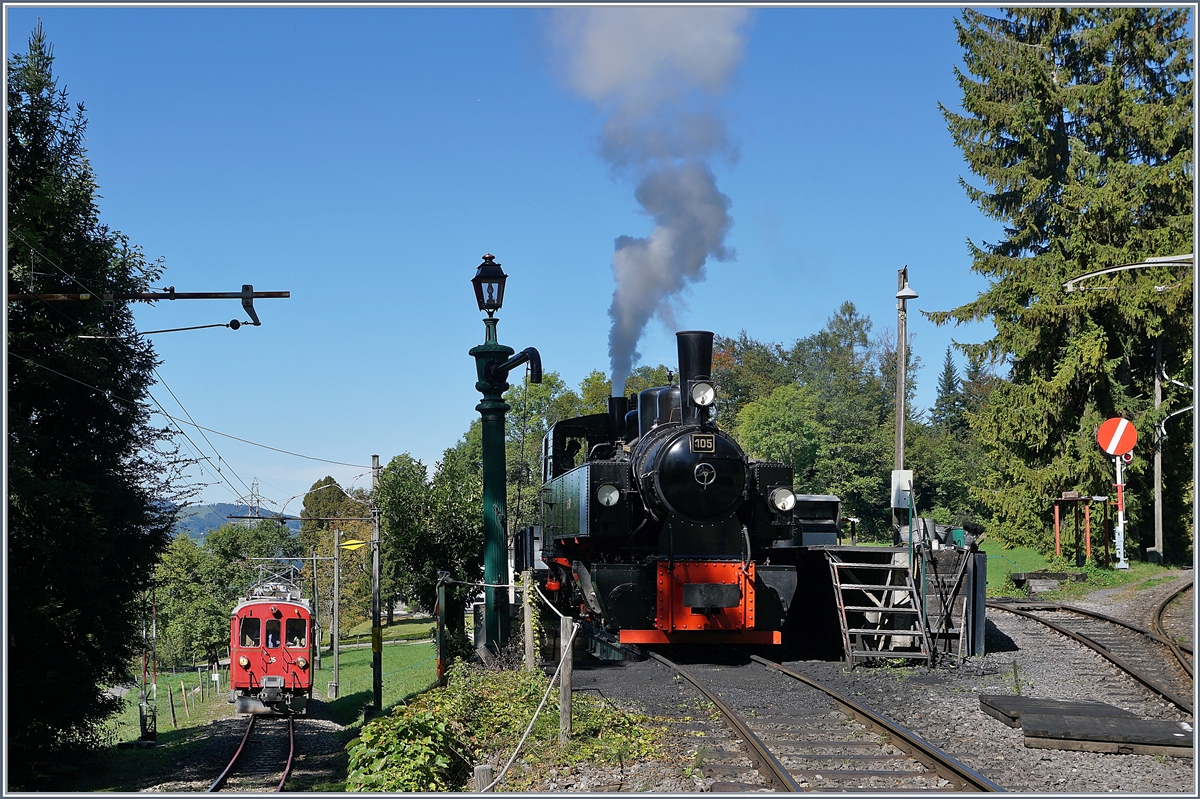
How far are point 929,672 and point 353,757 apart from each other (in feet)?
22.1

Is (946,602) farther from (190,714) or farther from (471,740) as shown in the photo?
(190,714)

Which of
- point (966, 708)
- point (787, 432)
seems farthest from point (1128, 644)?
point (787, 432)

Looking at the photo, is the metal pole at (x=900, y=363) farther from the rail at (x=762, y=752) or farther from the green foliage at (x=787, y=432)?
the green foliage at (x=787, y=432)

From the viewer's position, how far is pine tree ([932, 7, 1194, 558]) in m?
25.9

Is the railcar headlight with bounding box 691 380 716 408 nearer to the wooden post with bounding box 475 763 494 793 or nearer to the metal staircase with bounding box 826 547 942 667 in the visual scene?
the metal staircase with bounding box 826 547 942 667

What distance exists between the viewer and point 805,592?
15219mm

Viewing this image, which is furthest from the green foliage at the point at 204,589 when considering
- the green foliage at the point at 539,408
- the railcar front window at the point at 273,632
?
the railcar front window at the point at 273,632

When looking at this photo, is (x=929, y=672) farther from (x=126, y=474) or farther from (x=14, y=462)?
(x=126, y=474)

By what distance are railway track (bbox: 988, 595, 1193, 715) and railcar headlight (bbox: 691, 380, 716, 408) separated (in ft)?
18.5

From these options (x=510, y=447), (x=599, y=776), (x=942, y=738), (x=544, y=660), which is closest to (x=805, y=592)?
(x=544, y=660)

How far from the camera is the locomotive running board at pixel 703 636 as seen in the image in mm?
12836

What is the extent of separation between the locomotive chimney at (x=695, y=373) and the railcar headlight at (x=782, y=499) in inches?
56.4

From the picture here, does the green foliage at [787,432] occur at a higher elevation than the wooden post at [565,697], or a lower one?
higher

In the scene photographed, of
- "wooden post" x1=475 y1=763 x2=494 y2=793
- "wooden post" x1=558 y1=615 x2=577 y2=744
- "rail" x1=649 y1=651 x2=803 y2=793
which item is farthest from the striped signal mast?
"wooden post" x1=475 y1=763 x2=494 y2=793
